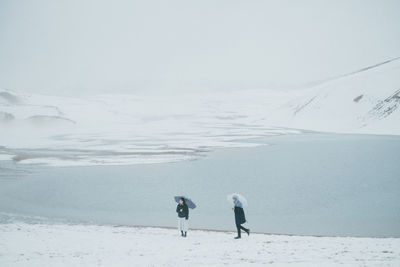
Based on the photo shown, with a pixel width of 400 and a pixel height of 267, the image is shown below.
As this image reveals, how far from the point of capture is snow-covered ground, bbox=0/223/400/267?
12188mm

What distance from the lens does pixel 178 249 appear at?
14227mm

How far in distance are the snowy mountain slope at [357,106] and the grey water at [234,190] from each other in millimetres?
29463

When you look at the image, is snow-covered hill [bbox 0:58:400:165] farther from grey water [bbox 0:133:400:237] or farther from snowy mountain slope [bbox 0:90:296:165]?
grey water [bbox 0:133:400:237]

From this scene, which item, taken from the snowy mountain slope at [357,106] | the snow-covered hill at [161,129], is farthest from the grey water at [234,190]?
the snowy mountain slope at [357,106]

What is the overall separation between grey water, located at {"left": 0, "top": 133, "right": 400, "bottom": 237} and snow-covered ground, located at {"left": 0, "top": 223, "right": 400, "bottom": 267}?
3.19 m

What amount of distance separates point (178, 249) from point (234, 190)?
1432 centimetres

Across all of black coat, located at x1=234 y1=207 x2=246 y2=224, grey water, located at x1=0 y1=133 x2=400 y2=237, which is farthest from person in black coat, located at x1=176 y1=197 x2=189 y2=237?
grey water, located at x1=0 y1=133 x2=400 y2=237

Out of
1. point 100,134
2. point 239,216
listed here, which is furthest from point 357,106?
point 239,216

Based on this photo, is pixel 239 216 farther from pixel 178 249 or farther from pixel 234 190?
pixel 234 190

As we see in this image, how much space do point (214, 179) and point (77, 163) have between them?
741 inches

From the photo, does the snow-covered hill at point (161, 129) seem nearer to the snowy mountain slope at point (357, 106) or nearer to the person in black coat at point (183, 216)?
the snowy mountain slope at point (357, 106)

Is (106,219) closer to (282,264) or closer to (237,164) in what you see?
(282,264)

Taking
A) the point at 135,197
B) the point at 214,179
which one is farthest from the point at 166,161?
the point at 135,197

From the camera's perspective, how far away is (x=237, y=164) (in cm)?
4006
